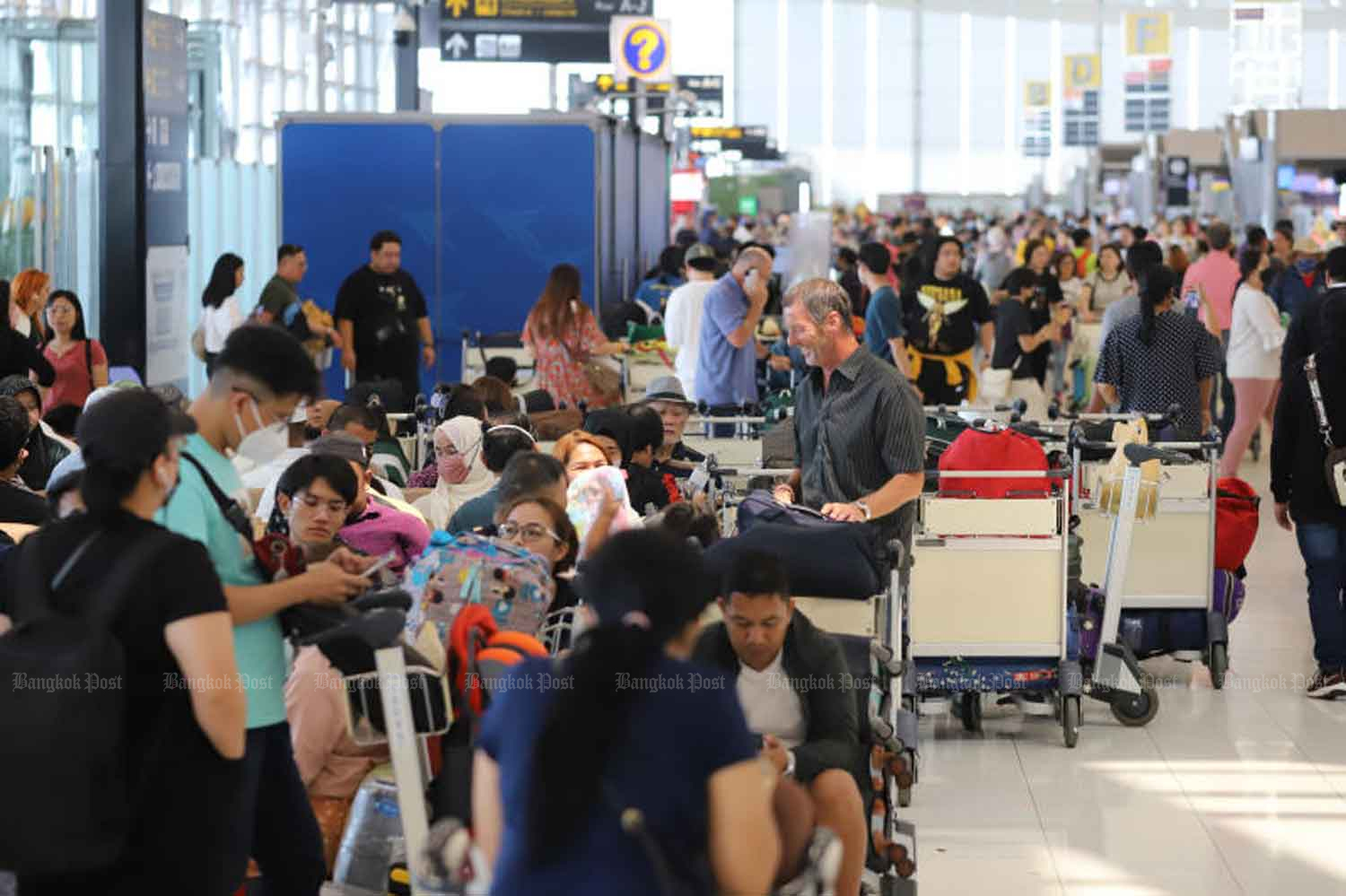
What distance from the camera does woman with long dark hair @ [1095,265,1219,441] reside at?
9977 millimetres

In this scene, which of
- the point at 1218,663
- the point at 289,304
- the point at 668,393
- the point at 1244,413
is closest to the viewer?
the point at 668,393

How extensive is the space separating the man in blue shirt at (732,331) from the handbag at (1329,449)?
3339 millimetres

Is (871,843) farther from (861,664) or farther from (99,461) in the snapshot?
(99,461)

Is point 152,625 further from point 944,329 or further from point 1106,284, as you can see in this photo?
point 1106,284

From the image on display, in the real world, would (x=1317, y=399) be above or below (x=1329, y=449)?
above

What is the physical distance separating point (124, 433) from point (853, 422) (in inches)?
134

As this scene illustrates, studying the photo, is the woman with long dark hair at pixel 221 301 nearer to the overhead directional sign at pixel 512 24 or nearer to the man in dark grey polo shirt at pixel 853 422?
the man in dark grey polo shirt at pixel 853 422

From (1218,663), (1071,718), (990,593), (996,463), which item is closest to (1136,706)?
(1071,718)

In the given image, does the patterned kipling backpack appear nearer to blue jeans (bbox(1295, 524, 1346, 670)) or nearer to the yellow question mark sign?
blue jeans (bbox(1295, 524, 1346, 670))

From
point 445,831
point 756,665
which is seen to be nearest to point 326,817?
point 756,665

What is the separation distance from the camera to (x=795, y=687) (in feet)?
16.1

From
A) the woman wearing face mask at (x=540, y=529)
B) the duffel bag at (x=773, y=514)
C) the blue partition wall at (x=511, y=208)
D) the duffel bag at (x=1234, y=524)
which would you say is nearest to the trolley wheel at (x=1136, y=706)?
the duffel bag at (x=1234, y=524)

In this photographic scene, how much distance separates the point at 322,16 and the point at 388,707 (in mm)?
20255

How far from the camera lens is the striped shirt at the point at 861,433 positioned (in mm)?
6723
